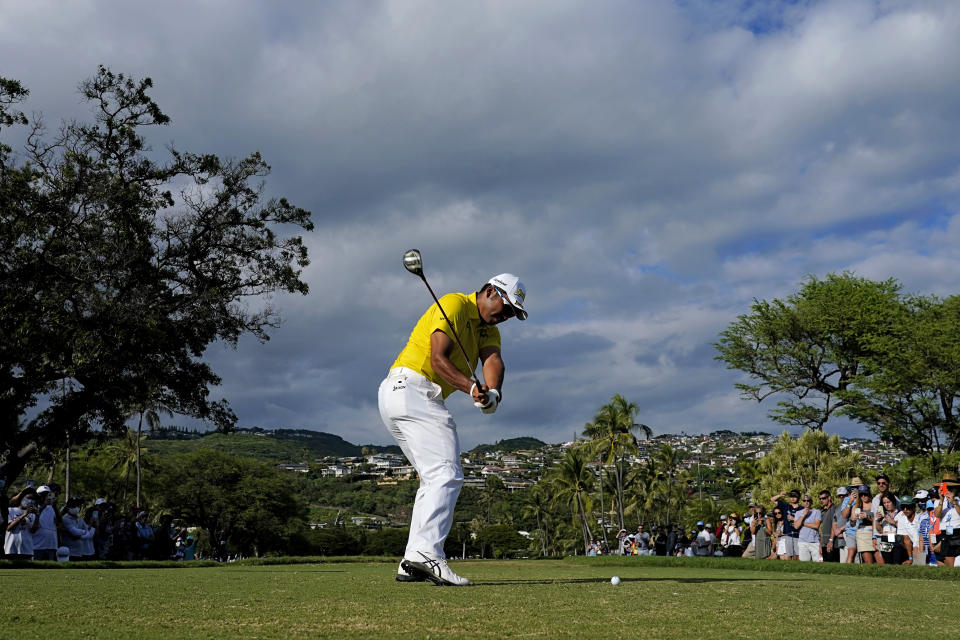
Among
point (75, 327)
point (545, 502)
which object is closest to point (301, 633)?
point (75, 327)

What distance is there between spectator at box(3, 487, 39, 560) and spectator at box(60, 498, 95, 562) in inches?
81.3

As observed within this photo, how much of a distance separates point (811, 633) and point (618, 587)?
9.13 feet

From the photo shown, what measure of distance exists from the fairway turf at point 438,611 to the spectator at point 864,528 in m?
11.1

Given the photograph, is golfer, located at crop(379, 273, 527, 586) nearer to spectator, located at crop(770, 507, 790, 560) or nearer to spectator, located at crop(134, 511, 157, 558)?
spectator, located at crop(770, 507, 790, 560)

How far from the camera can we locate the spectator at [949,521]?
1432cm

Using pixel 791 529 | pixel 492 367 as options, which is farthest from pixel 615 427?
pixel 492 367

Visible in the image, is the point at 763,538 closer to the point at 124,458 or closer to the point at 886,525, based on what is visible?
the point at 886,525

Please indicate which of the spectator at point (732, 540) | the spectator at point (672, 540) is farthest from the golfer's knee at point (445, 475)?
the spectator at point (672, 540)

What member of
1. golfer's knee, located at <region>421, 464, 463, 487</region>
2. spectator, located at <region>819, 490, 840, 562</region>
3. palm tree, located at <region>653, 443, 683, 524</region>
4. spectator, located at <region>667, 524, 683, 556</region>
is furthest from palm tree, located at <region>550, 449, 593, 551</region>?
golfer's knee, located at <region>421, 464, 463, 487</region>

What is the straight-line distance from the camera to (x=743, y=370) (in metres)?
49.5

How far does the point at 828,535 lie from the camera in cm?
1820

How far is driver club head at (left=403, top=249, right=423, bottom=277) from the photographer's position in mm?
7133

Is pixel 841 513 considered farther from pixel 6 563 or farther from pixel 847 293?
pixel 847 293

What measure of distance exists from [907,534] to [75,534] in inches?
658
